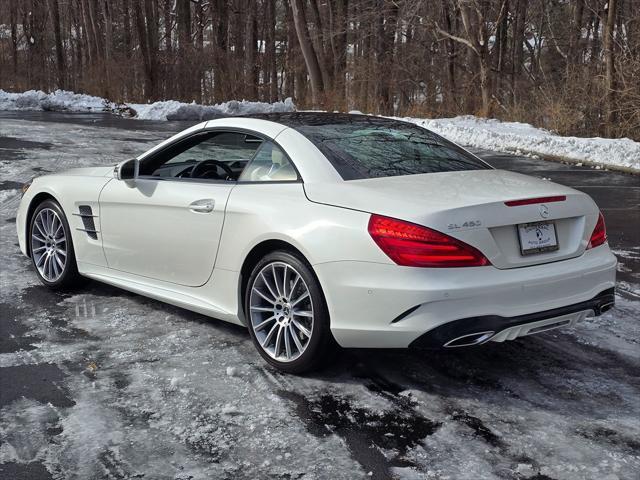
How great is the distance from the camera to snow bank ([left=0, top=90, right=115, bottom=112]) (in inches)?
1112

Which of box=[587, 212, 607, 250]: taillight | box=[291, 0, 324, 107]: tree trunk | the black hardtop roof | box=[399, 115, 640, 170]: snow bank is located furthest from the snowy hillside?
box=[587, 212, 607, 250]: taillight

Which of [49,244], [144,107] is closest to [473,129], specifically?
[144,107]

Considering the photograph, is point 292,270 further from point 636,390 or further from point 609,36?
point 609,36

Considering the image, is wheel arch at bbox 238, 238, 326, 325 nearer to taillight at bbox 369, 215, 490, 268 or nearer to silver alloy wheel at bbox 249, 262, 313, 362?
silver alloy wheel at bbox 249, 262, 313, 362

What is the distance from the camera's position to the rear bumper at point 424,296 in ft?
12.6

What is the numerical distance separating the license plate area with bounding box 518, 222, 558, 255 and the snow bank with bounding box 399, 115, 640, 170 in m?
10.3

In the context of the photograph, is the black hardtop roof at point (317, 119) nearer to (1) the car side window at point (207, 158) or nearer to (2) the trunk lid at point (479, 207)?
(1) the car side window at point (207, 158)

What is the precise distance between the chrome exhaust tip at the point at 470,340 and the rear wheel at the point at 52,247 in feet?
10.9

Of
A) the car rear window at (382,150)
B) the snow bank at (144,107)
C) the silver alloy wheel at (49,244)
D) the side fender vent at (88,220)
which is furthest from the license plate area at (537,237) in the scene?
the snow bank at (144,107)

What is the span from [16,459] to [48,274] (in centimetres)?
299

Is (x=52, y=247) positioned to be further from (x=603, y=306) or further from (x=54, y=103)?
(x=54, y=103)

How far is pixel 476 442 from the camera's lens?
3.64m

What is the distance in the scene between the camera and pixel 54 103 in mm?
28562

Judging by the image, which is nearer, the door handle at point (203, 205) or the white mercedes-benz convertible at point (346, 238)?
the white mercedes-benz convertible at point (346, 238)
